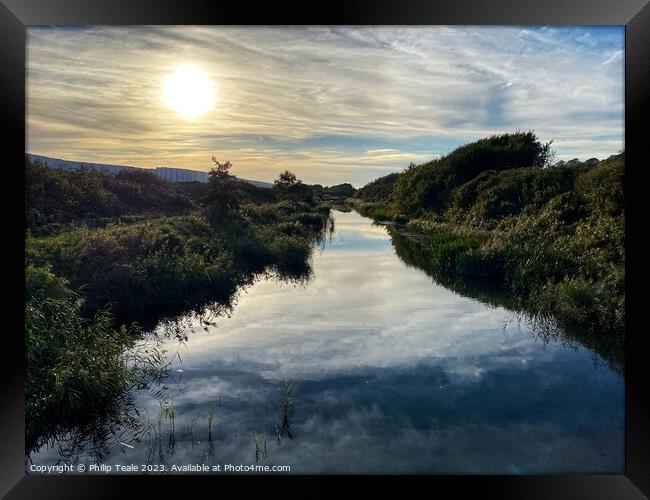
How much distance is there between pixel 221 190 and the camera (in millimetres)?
8062

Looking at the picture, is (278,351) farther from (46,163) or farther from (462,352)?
(46,163)

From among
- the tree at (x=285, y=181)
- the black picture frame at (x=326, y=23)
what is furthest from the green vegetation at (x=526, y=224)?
the tree at (x=285, y=181)

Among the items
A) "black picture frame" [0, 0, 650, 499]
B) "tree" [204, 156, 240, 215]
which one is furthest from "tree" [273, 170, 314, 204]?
"black picture frame" [0, 0, 650, 499]

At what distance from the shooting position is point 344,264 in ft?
33.2

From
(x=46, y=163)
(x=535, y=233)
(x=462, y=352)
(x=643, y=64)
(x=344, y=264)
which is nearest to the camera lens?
(x=643, y=64)

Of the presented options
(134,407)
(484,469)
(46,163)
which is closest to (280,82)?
(46,163)

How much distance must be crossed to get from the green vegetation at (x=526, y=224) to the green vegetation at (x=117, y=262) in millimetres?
2435

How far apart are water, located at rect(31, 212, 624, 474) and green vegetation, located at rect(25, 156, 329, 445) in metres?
0.59

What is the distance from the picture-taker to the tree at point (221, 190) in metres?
7.42

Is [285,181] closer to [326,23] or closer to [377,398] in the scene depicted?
[326,23]

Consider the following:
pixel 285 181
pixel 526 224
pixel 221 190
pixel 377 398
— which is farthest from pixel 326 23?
pixel 526 224

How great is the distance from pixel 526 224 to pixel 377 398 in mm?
4679

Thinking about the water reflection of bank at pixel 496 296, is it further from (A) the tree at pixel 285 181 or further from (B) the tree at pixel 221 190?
(B) the tree at pixel 221 190

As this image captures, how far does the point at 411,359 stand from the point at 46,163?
5.29 metres
